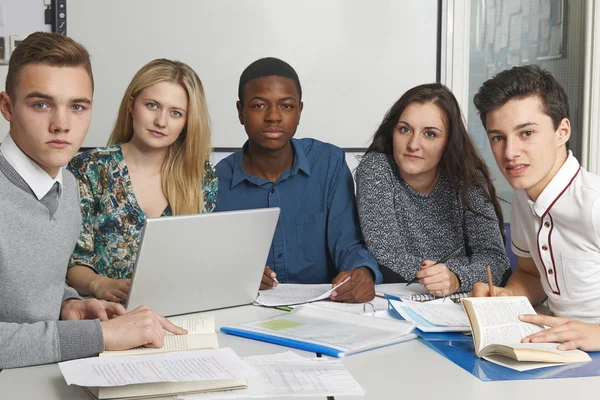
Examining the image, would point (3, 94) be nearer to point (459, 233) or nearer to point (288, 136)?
point (288, 136)

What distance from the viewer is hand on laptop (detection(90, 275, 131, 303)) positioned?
64.1 inches

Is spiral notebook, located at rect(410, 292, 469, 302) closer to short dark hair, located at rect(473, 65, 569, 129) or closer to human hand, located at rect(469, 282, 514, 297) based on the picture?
human hand, located at rect(469, 282, 514, 297)

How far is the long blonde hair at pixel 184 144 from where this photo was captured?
6.72 ft

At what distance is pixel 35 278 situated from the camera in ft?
4.51

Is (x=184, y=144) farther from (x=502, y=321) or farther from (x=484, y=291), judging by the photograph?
(x=502, y=321)

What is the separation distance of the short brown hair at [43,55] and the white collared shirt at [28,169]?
0.12 m

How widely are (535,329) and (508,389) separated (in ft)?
0.90

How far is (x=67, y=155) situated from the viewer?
138 cm

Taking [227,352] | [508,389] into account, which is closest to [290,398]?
[227,352]

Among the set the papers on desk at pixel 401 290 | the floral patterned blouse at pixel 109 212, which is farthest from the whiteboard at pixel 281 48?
the papers on desk at pixel 401 290

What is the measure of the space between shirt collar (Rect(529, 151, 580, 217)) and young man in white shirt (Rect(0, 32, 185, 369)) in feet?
2.86

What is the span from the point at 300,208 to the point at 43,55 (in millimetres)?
1063

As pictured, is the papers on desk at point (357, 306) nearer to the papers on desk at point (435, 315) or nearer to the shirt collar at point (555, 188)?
the papers on desk at point (435, 315)

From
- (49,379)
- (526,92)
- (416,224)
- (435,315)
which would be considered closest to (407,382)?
(435,315)
